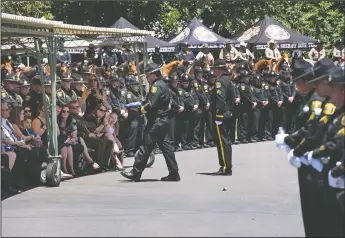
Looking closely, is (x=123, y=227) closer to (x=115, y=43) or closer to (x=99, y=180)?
(x=99, y=180)

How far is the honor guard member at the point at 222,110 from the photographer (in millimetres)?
15219

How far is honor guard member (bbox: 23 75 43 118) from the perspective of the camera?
49.1 ft

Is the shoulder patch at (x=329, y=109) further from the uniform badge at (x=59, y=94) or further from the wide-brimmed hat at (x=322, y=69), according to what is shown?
the uniform badge at (x=59, y=94)

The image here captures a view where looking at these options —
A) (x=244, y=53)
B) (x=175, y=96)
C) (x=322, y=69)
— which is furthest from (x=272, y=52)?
(x=322, y=69)

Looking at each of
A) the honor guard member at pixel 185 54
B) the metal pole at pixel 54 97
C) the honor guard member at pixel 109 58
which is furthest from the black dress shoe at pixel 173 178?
the honor guard member at pixel 185 54

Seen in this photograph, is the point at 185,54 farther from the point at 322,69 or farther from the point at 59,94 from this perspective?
the point at 322,69

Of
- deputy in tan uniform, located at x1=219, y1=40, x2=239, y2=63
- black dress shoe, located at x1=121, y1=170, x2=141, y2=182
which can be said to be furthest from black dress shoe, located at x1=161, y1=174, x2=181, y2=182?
deputy in tan uniform, located at x1=219, y1=40, x2=239, y2=63

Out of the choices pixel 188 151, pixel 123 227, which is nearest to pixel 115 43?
pixel 188 151

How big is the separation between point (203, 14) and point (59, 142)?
64.0 feet

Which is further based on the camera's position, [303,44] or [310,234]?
[303,44]

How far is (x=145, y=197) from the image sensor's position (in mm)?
12945

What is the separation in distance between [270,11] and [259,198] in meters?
22.4

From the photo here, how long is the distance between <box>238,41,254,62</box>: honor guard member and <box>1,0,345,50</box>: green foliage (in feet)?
13.8

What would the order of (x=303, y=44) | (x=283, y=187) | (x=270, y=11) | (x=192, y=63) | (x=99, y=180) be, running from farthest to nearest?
(x=270, y=11) < (x=303, y=44) < (x=192, y=63) < (x=99, y=180) < (x=283, y=187)
